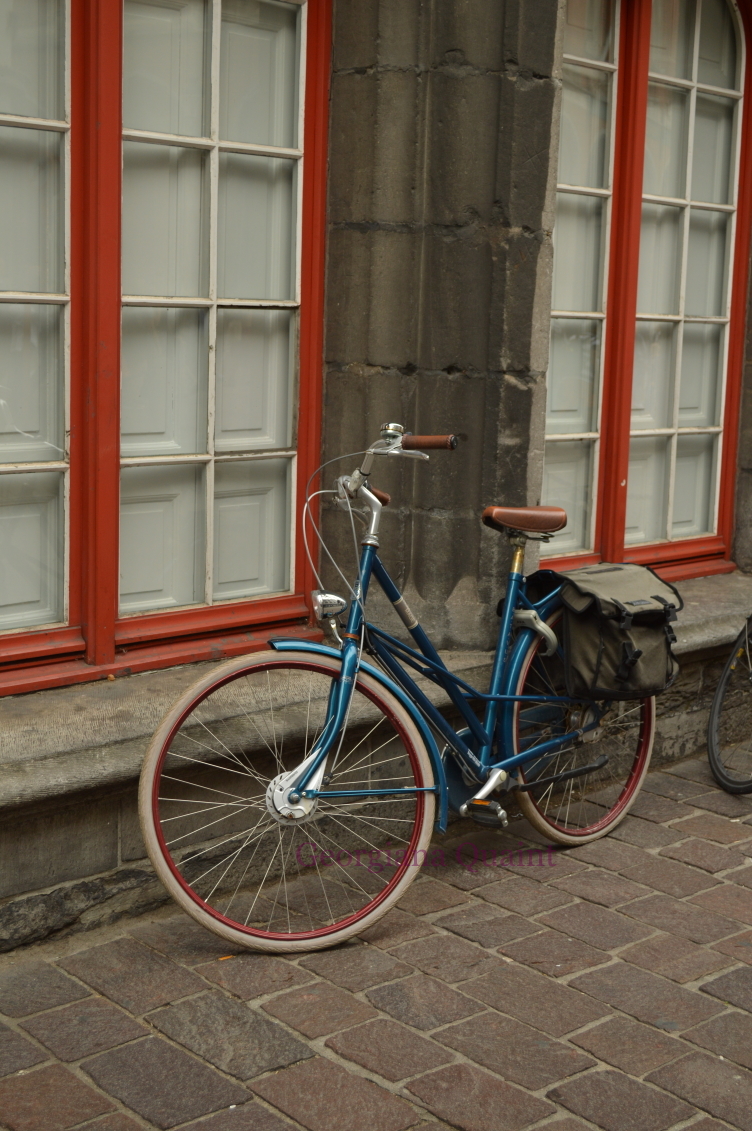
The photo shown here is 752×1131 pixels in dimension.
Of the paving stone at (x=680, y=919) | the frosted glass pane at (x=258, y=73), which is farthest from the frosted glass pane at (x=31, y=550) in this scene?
the paving stone at (x=680, y=919)

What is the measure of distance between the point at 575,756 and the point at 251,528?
145cm

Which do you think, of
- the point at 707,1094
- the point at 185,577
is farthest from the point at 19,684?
the point at 707,1094

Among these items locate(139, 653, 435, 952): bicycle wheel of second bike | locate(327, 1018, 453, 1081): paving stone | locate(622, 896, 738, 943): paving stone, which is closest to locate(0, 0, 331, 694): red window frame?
locate(139, 653, 435, 952): bicycle wheel of second bike

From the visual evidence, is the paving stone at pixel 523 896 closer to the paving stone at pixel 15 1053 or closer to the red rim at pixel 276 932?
the red rim at pixel 276 932

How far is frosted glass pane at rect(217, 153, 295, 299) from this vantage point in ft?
14.0

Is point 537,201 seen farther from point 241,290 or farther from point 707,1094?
point 707,1094

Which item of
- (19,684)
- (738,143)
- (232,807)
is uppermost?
(738,143)

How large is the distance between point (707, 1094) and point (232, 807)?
65.6 inches

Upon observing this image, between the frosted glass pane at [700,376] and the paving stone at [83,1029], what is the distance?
3.80m

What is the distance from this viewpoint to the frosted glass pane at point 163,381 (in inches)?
162

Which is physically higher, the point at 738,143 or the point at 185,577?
the point at 738,143

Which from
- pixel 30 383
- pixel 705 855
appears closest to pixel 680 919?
pixel 705 855

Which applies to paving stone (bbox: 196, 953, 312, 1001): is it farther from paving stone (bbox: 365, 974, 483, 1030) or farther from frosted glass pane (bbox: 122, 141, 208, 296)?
frosted glass pane (bbox: 122, 141, 208, 296)

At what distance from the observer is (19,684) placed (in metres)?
3.88
